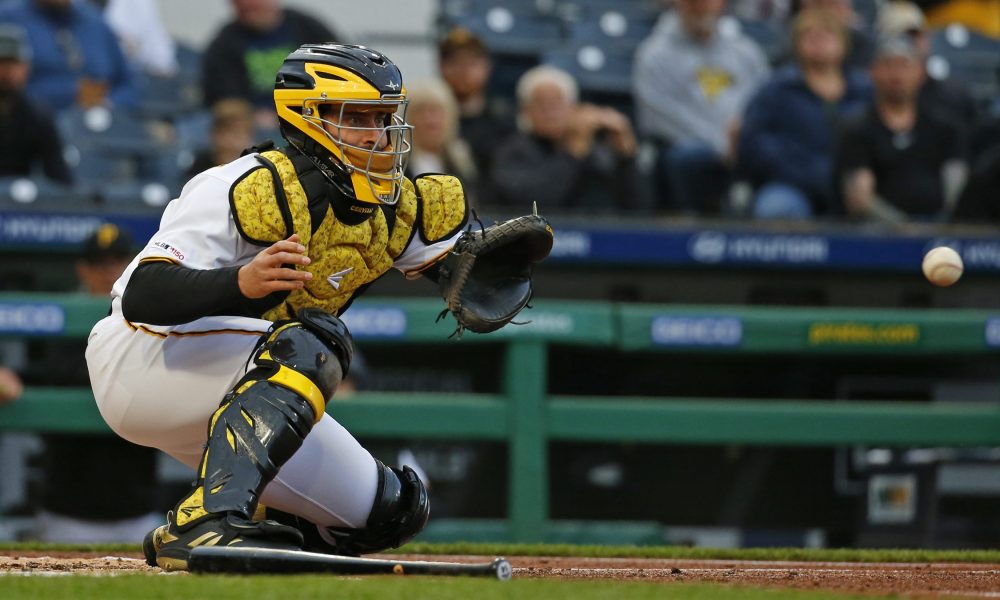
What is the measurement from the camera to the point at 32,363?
269 inches

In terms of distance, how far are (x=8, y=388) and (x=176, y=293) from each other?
119 inches

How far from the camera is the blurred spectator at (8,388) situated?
6406 mm

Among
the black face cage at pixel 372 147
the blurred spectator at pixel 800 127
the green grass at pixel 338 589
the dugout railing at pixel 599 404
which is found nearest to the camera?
the green grass at pixel 338 589

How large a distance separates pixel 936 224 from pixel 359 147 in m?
4.11

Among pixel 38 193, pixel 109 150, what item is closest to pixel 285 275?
pixel 38 193

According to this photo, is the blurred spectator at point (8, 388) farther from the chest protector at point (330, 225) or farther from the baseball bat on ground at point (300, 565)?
the baseball bat on ground at point (300, 565)

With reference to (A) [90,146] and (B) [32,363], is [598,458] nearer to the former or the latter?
(B) [32,363]

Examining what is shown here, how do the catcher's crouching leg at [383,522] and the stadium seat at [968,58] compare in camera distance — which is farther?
the stadium seat at [968,58]

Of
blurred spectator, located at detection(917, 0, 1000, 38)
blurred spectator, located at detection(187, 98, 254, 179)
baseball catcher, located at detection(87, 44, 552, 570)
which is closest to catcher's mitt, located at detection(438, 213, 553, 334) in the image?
baseball catcher, located at detection(87, 44, 552, 570)

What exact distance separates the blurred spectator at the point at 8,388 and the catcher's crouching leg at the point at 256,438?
2.89 m

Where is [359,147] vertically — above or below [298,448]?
above

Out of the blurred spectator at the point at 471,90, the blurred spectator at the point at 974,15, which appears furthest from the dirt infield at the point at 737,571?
the blurred spectator at the point at 974,15

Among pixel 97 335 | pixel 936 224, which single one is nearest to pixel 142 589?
pixel 97 335

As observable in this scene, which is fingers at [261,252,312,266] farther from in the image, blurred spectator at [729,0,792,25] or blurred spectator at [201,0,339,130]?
blurred spectator at [729,0,792,25]
